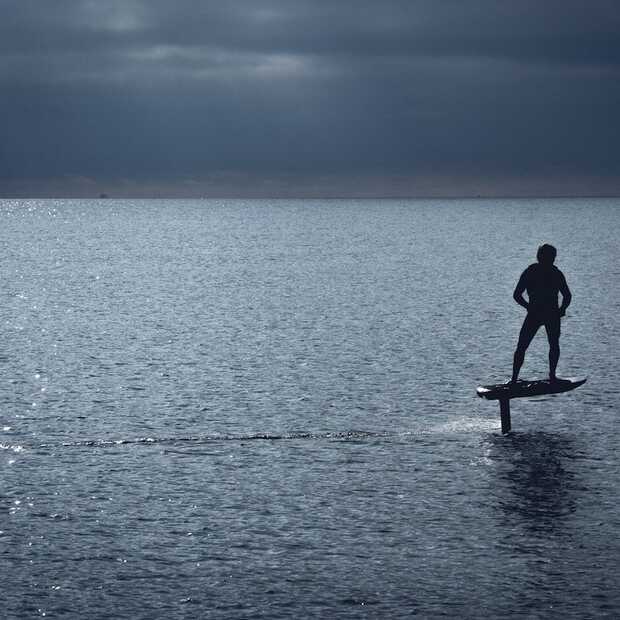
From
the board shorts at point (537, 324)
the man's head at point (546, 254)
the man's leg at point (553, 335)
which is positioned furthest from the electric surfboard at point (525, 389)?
the man's head at point (546, 254)

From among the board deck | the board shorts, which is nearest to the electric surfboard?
the board deck

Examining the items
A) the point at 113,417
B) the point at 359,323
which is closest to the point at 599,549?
the point at 113,417

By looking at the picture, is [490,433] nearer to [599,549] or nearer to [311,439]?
[311,439]

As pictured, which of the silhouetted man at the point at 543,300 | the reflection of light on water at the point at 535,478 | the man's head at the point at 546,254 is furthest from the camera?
the silhouetted man at the point at 543,300

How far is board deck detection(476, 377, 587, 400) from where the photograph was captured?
18439mm

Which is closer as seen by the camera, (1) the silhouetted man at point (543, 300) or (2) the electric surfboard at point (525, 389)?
(2) the electric surfboard at point (525, 389)

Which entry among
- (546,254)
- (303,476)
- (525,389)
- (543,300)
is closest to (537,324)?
(543,300)

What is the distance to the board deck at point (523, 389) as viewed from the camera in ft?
60.5

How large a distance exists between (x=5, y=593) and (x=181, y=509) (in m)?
3.56

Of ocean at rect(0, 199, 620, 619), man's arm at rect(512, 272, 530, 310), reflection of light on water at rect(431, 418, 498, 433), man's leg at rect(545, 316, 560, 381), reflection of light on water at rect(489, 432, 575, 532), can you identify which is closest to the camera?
ocean at rect(0, 199, 620, 619)

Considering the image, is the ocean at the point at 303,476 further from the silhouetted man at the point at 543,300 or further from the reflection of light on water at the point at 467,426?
the silhouetted man at the point at 543,300

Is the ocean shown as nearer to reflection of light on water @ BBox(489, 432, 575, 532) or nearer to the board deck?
reflection of light on water @ BBox(489, 432, 575, 532)

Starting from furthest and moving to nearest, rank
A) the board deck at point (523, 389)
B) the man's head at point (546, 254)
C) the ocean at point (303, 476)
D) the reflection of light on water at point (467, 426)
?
the reflection of light on water at point (467, 426) → the man's head at point (546, 254) → the board deck at point (523, 389) → the ocean at point (303, 476)

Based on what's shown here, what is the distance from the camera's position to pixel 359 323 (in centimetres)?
4122
